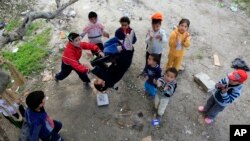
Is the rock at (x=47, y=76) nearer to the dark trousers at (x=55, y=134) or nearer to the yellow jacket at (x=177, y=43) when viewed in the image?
the dark trousers at (x=55, y=134)

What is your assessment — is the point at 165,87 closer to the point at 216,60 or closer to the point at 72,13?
the point at 216,60

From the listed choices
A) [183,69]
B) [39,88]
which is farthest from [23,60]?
[183,69]

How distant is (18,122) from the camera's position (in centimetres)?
451

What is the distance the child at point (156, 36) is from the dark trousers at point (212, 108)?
1125 mm

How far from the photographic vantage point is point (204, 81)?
221 inches

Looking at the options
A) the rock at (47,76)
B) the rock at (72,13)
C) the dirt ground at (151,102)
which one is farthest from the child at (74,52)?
the rock at (72,13)

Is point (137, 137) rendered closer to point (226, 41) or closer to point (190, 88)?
point (190, 88)

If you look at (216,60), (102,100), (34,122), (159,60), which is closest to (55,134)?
(34,122)

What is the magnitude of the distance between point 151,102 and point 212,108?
1112 mm

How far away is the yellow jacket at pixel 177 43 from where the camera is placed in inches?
198

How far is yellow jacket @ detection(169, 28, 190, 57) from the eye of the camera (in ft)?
16.5

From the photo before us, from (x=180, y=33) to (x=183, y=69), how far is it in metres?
1.22

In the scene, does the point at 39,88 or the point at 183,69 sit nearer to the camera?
the point at 39,88

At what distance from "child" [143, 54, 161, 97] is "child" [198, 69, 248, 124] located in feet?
3.18
